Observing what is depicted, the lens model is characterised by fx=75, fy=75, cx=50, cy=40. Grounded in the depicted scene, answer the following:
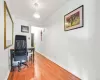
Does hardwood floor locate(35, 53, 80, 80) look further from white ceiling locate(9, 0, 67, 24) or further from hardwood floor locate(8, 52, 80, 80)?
white ceiling locate(9, 0, 67, 24)

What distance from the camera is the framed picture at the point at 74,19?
2035mm

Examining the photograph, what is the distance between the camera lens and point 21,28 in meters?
4.52

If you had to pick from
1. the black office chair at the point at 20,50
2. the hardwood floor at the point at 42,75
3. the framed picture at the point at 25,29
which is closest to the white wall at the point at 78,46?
the hardwood floor at the point at 42,75

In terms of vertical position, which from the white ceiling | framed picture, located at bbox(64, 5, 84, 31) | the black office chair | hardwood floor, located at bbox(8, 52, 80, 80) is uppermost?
the white ceiling

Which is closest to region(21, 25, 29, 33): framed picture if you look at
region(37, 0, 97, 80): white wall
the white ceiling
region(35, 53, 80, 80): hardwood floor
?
the white ceiling

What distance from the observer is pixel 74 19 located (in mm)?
2340

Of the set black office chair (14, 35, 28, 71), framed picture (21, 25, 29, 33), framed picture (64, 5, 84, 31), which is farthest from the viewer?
framed picture (21, 25, 29, 33)

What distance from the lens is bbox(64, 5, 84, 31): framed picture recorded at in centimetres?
204

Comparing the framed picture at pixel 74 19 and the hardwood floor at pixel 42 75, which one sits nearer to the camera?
the framed picture at pixel 74 19

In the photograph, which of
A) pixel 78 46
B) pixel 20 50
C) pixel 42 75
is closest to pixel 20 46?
pixel 20 50

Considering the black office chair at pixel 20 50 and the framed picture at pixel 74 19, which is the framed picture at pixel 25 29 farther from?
the framed picture at pixel 74 19

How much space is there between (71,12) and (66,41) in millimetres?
1003

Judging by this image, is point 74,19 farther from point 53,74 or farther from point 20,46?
point 20,46

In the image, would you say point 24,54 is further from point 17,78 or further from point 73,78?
point 73,78
